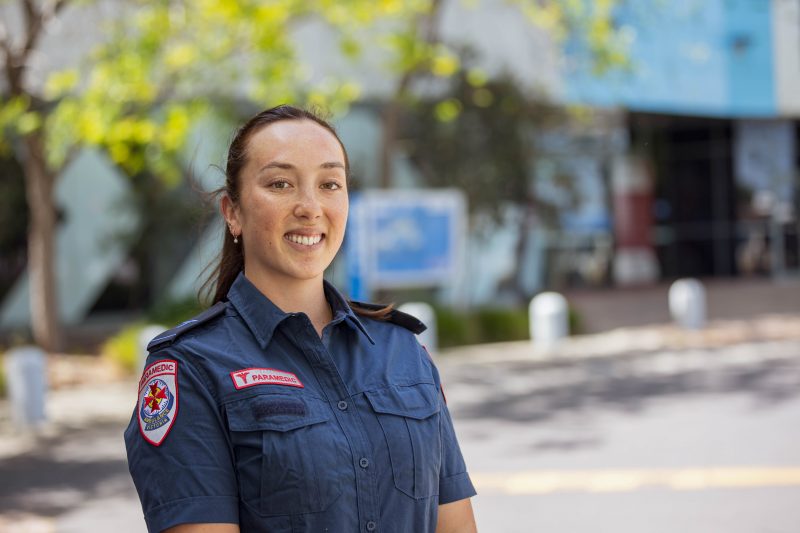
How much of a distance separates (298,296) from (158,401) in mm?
366

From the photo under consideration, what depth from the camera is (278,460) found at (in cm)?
176

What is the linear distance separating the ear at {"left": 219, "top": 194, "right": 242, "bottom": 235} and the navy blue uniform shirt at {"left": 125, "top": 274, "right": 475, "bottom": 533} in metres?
0.13

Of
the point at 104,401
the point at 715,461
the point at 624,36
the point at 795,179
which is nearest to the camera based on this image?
the point at 715,461

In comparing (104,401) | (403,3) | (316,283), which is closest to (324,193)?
(316,283)

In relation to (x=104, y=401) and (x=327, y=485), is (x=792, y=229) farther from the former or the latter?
(x=327, y=485)

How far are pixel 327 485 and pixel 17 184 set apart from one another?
62.8 feet

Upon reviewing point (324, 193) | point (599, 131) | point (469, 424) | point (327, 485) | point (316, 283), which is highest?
point (599, 131)

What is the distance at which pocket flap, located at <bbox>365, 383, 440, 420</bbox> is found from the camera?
6.27 ft

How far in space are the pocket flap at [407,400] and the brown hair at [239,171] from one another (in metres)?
0.22

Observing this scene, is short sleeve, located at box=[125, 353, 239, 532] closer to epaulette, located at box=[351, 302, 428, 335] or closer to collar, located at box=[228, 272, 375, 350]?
collar, located at box=[228, 272, 375, 350]

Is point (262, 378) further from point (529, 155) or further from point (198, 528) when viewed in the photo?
point (529, 155)

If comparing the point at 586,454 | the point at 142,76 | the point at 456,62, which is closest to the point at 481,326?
the point at 456,62

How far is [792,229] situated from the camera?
102 feet

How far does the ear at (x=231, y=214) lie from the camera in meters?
2.08
